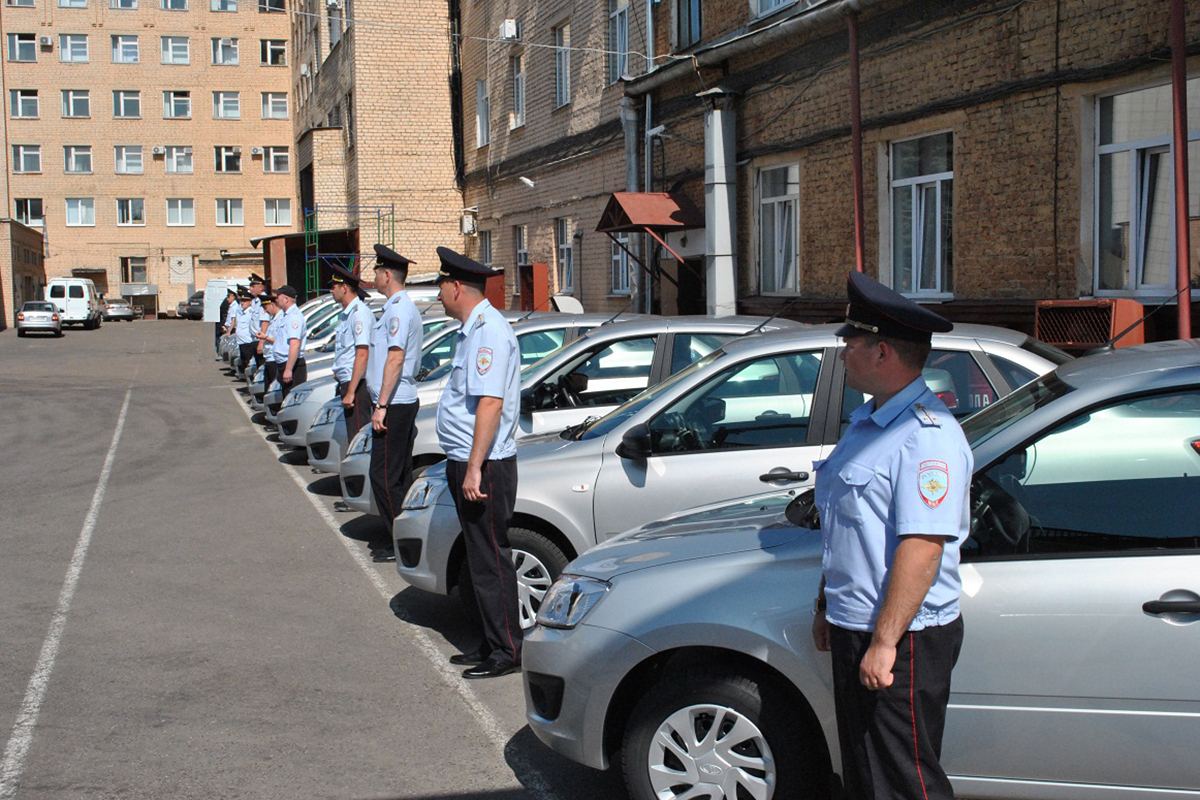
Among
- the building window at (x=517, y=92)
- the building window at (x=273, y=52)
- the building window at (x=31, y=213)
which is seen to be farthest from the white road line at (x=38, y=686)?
the building window at (x=31, y=213)

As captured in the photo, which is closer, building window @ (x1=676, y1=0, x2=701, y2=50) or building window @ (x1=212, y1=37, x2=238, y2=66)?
building window @ (x1=676, y1=0, x2=701, y2=50)

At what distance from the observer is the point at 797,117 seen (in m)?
14.1

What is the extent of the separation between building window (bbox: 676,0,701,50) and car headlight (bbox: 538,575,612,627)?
13.7 meters

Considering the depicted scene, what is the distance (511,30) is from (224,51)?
137 ft

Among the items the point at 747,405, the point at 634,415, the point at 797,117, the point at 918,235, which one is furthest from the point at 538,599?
the point at 797,117

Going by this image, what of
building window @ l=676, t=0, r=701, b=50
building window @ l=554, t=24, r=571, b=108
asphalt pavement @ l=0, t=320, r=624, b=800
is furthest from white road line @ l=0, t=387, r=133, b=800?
building window @ l=554, t=24, r=571, b=108

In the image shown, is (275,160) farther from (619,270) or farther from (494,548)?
(494,548)

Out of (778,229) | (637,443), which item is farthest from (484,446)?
(778,229)

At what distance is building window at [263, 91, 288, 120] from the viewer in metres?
61.2

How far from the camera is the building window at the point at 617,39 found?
62.4ft

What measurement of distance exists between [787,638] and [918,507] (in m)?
0.89

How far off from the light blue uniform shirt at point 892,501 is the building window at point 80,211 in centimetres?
6356

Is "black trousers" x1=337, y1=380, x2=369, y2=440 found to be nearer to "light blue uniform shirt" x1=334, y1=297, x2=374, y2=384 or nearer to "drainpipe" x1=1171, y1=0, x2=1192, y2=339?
"light blue uniform shirt" x1=334, y1=297, x2=374, y2=384

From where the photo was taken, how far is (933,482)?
2.79 meters
